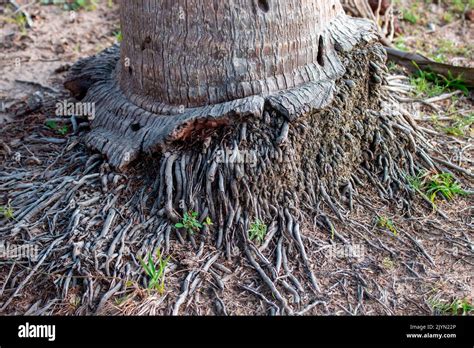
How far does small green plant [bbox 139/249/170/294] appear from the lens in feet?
11.2

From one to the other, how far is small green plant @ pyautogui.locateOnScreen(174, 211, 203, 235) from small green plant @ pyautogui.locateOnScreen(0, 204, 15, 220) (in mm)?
1125

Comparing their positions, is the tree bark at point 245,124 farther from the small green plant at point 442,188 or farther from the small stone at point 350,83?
the small green plant at point 442,188

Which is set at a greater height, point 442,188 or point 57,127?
point 57,127

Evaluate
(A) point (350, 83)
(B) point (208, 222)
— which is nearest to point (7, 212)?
(B) point (208, 222)

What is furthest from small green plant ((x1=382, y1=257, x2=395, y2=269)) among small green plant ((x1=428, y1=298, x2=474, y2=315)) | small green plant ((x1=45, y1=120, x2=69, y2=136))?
small green plant ((x1=45, y1=120, x2=69, y2=136))

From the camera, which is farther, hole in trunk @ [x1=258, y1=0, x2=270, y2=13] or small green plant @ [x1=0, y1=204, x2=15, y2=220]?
small green plant @ [x1=0, y1=204, x2=15, y2=220]

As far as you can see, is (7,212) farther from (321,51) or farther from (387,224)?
(387,224)

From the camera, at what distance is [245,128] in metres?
3.68

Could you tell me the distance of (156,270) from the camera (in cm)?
351

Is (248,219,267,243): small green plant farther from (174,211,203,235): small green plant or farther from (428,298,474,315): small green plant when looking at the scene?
(428,298,474,315): small green plant

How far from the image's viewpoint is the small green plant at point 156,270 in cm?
341

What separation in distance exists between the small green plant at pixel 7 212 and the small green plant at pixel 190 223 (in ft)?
3.69

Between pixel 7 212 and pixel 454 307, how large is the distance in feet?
9.31

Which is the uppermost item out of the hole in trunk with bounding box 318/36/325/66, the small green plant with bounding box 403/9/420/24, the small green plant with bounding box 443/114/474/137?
the small green plant with bounding box 403/9/420/24
